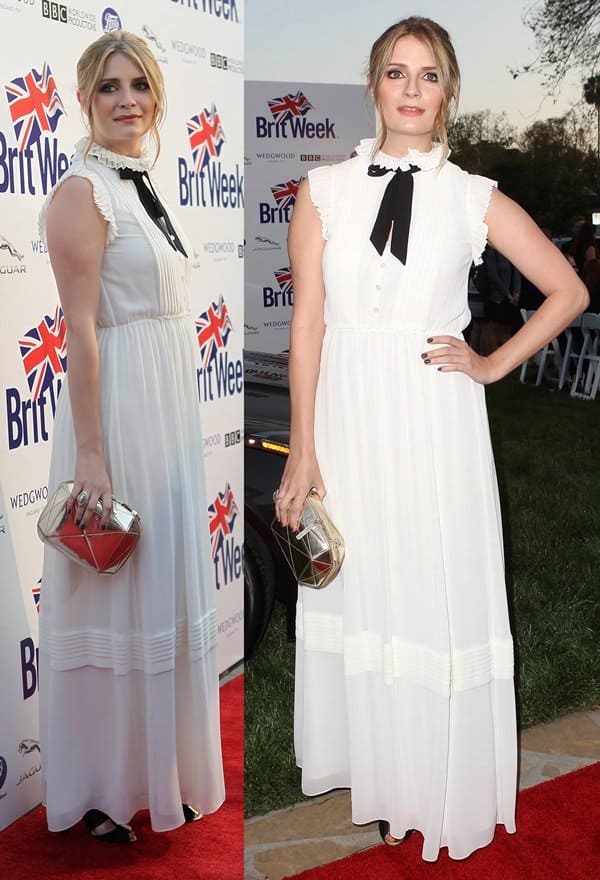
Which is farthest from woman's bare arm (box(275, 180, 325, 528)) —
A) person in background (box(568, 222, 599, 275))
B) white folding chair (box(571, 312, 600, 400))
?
white folding chair (box(571, 312, 600, 400))

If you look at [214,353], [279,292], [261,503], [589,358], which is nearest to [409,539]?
[261,503]

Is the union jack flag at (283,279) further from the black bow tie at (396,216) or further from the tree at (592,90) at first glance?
the black bow tie at (396,216)

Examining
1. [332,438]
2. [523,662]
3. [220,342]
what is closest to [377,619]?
[332,438]

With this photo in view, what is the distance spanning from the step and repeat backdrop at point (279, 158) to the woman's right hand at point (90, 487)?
4.08 metres

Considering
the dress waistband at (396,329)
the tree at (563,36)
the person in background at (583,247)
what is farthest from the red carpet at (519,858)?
the tree at (563,36)

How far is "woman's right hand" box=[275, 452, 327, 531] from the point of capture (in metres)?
2.52

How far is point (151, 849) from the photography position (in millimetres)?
2334

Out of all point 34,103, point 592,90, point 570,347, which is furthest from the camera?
point 570,347

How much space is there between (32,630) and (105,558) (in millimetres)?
256

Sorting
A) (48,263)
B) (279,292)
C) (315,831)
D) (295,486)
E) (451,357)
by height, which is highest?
(48,263)

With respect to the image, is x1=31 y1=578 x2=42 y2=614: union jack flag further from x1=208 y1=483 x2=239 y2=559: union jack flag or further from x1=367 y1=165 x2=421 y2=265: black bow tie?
x1=367 y1=165 x2=421 y2=265: black bow tie

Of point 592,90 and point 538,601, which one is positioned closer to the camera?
point 538,601

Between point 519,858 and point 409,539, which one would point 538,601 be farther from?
point 409,539

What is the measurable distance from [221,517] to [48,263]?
0.72 metres
